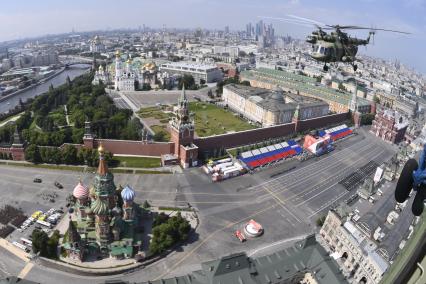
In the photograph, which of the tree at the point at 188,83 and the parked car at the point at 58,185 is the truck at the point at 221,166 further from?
the tree at the point at 188,83

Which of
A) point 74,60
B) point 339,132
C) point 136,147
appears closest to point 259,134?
point 339,132

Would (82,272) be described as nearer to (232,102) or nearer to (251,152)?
(251,152)

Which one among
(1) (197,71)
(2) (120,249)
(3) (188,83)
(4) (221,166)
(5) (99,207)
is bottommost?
(2) (120,249)

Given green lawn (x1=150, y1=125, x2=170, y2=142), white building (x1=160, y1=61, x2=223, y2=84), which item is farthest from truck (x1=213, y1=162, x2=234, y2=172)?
white building (x1=160, y1=61, x2=223, y2=84)

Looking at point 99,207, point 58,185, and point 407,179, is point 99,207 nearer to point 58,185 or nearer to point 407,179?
point 58,185

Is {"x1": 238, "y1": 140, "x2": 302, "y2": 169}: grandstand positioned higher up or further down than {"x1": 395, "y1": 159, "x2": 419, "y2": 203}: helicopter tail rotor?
further down

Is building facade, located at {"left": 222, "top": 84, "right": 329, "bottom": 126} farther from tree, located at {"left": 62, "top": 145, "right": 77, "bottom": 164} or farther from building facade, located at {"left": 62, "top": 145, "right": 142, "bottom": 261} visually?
building facade, located at {"left": 62, "top": 145, "right": 142, "bottom": 261}
